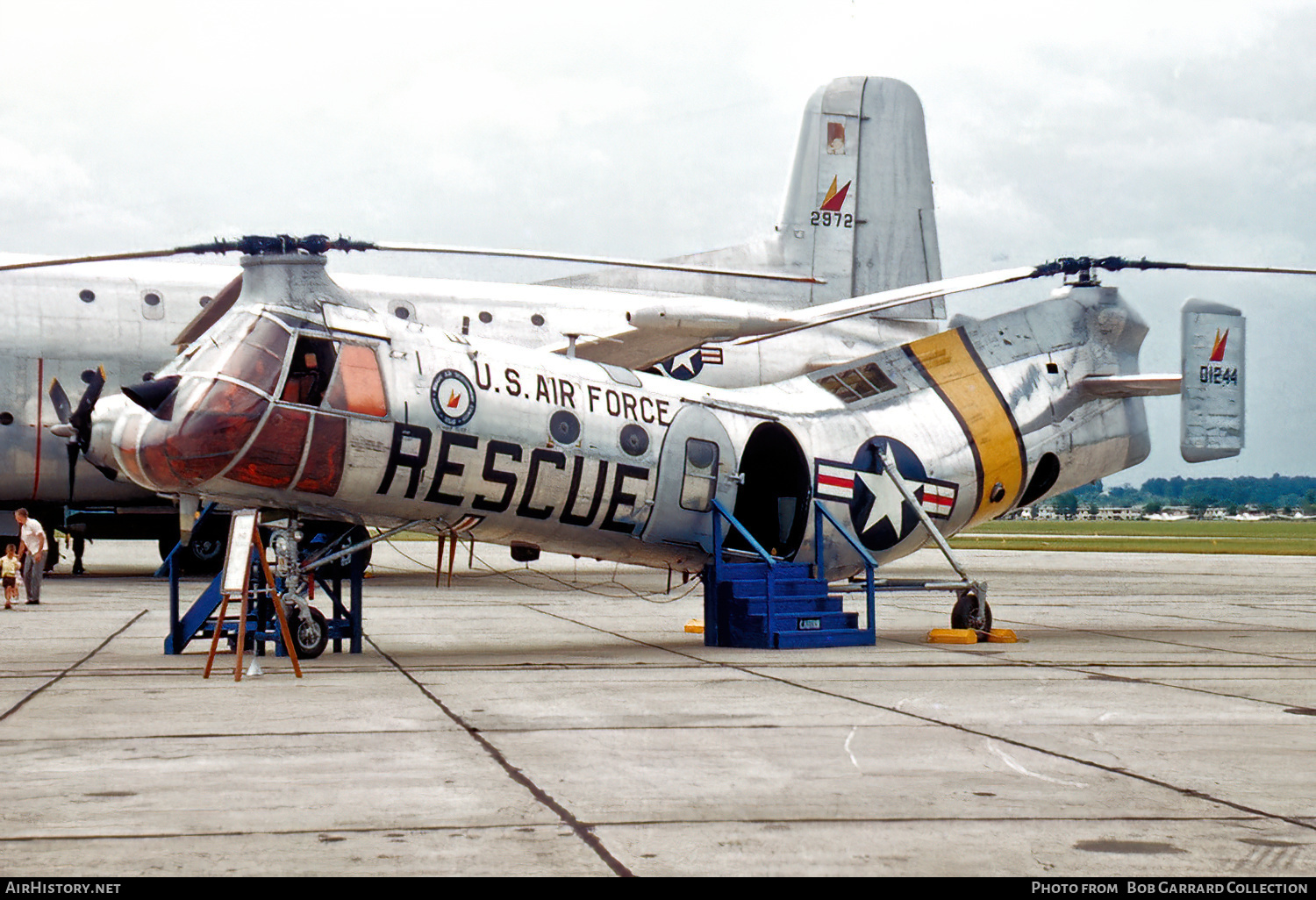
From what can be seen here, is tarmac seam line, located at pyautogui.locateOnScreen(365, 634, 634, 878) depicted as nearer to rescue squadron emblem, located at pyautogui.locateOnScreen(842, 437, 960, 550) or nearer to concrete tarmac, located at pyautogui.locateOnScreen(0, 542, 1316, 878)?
concrete tarmac, located at pyautogui.locateOnScreen(0, 542, 1316, 878)

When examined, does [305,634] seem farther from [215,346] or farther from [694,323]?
[694,323]

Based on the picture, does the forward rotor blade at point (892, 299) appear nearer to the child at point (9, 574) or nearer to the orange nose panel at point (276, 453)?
the orange nose panel at point (276, 453)

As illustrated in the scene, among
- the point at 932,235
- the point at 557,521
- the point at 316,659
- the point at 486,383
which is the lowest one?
the point at 316,659

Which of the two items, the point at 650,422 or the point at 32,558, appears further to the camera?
the point at 32,558

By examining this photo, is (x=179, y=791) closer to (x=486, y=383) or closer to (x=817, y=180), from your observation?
(x=486, y=383)

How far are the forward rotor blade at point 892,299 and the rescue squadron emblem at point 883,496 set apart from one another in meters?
2.17

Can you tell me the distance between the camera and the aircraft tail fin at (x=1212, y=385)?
1633 cm

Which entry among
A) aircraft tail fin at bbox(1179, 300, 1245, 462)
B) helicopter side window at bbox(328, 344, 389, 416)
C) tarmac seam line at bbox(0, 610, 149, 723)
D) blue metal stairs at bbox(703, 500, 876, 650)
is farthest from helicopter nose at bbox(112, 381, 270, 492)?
aircraft tail fin at bbox(1179, 300, 1245, 462)

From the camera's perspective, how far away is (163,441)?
498 inches

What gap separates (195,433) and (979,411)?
9.98m

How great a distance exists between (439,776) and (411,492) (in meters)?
6.61

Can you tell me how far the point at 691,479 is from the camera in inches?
626

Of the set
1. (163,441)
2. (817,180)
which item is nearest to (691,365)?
(817,180)

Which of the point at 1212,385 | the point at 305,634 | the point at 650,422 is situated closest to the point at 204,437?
the point at 305,634
